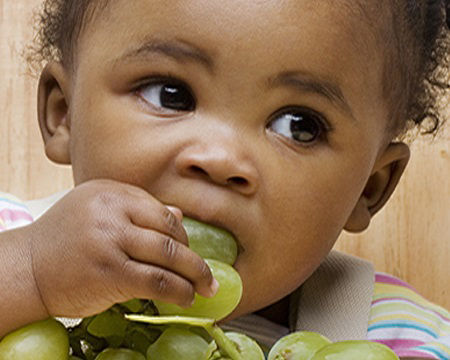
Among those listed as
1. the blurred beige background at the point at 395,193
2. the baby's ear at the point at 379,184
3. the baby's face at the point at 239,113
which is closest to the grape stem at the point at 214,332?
the baby's face at the point at 239,113

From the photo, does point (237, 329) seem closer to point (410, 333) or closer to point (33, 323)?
point (410, 333)

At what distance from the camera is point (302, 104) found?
2.91 feet

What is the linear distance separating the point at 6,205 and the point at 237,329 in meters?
0.36

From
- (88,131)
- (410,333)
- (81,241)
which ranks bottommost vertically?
(410,333)

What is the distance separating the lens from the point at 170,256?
65 cm

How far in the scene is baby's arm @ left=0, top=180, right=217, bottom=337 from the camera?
0.64 metres

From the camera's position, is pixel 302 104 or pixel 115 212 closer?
pixel 115 212

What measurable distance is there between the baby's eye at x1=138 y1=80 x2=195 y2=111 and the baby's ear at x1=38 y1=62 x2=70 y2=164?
189mm

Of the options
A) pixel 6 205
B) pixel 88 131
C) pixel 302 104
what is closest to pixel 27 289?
pixel 88 131

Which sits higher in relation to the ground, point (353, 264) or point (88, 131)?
point (88, 131)

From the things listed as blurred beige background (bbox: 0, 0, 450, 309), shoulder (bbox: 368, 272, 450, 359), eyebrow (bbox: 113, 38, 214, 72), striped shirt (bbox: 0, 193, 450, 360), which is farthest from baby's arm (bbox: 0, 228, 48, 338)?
blurred beige background (bbox: 0, 0, 450, 309)

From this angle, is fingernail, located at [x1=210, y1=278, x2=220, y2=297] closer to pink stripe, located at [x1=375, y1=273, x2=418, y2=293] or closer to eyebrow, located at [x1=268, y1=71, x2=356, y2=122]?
eyebrow, located at [x1=268, y1=71, x2=356, y2=122]

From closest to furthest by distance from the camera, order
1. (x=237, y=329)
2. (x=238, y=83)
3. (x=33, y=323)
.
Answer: (x=33, y=323)
(x=238, y=83)
(x=237, y=329)

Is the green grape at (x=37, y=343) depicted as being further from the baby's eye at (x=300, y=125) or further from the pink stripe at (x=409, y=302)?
the pink stripe at (x=409, y=302)
